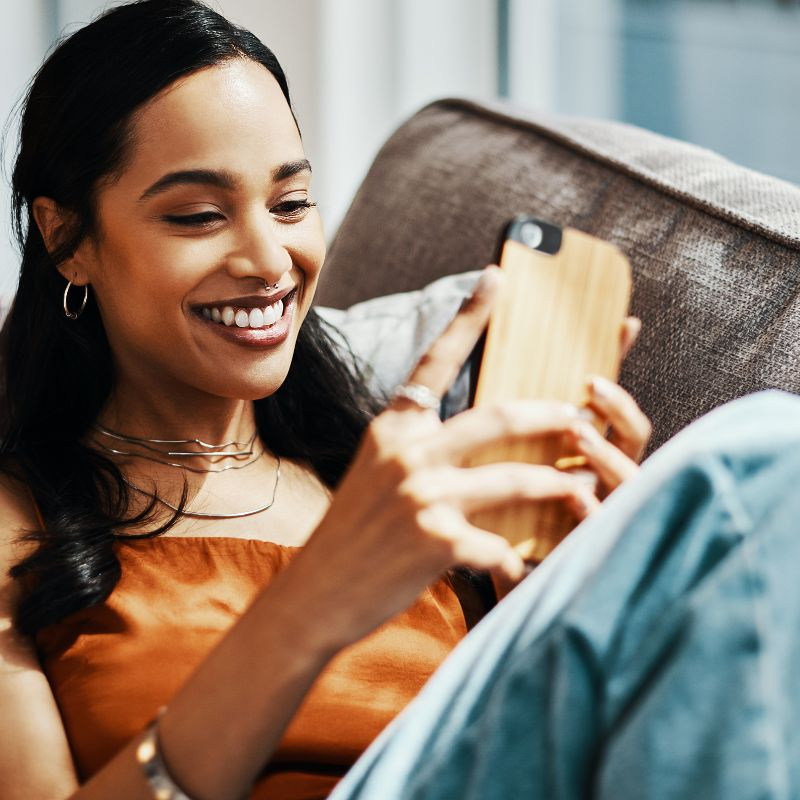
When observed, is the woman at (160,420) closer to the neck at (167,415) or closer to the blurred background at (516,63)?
the neck at (167,415)

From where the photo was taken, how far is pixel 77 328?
3.59 feet

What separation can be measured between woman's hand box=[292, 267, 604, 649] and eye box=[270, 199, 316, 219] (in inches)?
14.6

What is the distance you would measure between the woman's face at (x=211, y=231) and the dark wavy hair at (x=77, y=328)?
0.03 metres

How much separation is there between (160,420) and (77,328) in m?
0.13

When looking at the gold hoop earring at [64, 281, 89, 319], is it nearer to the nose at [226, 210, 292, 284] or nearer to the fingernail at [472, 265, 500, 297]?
the nose at [226, 210, 292, 284]

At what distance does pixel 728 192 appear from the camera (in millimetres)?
1151

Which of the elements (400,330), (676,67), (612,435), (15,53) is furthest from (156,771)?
(676,67)

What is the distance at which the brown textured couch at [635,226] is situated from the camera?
1.04 m

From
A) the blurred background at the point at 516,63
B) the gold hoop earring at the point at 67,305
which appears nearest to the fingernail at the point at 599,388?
the gold hoop earring at the point at 67,305

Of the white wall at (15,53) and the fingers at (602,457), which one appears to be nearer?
the fingers at (602,457)

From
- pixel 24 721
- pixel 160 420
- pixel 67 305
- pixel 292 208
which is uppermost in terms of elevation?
pixel 292 208

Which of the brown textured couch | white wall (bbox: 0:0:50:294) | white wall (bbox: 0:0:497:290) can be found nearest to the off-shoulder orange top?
the brown textured couch

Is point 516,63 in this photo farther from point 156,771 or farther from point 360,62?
point 156,771

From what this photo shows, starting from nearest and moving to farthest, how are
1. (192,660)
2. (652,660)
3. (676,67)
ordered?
(652,660), (192,660), (676,67)
